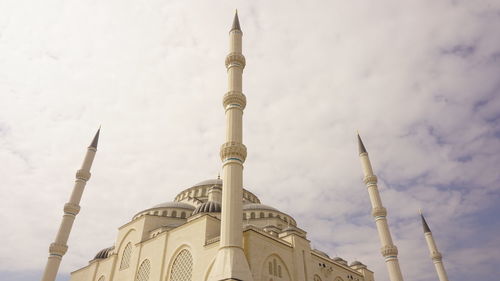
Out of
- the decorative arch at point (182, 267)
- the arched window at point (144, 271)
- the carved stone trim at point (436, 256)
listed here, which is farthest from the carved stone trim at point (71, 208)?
the carved stone trim at point (436, 256)

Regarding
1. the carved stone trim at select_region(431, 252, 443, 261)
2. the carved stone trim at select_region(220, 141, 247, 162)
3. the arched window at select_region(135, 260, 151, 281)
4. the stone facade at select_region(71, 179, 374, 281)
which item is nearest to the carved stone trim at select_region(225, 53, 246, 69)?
the carved stone trim at select_region(220, 141, 247, 162)

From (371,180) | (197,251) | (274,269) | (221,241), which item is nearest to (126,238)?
(197,251)

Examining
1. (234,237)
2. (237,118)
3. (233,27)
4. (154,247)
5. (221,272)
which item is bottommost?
(221,272)

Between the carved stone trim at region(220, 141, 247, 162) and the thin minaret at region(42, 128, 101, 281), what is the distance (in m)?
16.6

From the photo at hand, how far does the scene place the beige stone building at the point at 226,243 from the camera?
15.6 m

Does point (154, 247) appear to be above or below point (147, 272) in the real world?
above

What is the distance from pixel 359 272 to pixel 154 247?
16.7 m

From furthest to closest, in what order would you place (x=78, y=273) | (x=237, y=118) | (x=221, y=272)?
(x=78, y=273) → (x=237, y=118) → (x=221, y=272)

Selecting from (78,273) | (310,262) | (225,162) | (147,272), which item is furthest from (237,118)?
(78,273)

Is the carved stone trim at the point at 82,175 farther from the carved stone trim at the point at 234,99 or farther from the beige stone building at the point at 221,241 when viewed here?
the carved stone trim at the point at 234,99

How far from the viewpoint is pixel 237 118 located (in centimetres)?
1819

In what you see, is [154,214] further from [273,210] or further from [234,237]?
[234,237]

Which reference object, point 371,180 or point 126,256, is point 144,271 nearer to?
point 126,256

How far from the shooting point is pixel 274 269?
20.2 m
